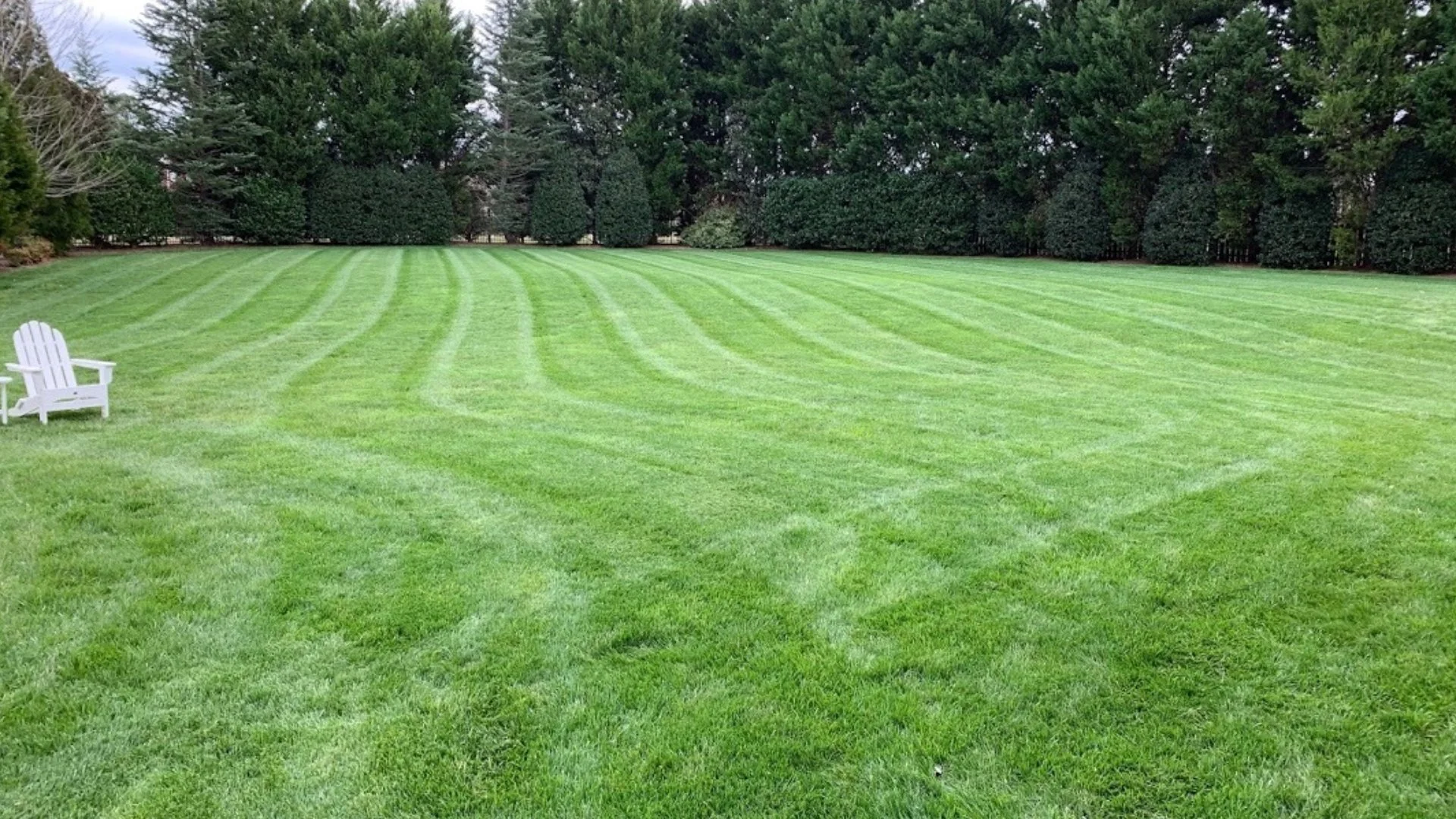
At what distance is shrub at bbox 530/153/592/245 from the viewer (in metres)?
26.3

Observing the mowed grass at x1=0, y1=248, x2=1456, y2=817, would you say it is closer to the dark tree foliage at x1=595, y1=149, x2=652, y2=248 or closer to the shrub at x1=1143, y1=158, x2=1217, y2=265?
the shrub at x1=1143, y1=158, x2=1217, y2=265

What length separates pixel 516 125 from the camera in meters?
26.3

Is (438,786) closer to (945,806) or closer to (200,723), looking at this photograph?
(200,723)

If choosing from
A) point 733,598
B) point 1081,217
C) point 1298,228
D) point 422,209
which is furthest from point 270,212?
point 1298,228

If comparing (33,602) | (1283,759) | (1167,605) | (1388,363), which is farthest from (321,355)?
(1388,363)

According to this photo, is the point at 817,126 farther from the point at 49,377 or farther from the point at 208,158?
the point at 49,377

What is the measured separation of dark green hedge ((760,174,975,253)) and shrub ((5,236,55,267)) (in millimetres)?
17265

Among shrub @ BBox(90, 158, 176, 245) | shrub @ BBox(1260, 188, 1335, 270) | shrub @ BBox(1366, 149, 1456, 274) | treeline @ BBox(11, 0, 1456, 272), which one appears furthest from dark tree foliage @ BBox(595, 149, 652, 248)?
shrub @ BBox(1366, 149, 1456, 274)

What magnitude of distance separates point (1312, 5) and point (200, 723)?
20369 mm

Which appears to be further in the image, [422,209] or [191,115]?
[422,209]

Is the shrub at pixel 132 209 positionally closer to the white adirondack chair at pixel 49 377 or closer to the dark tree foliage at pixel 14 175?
the dark tree foliage at pixel 14 175

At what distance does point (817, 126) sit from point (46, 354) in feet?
70.0

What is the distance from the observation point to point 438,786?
7.74 feet

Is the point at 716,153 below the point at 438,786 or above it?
above
